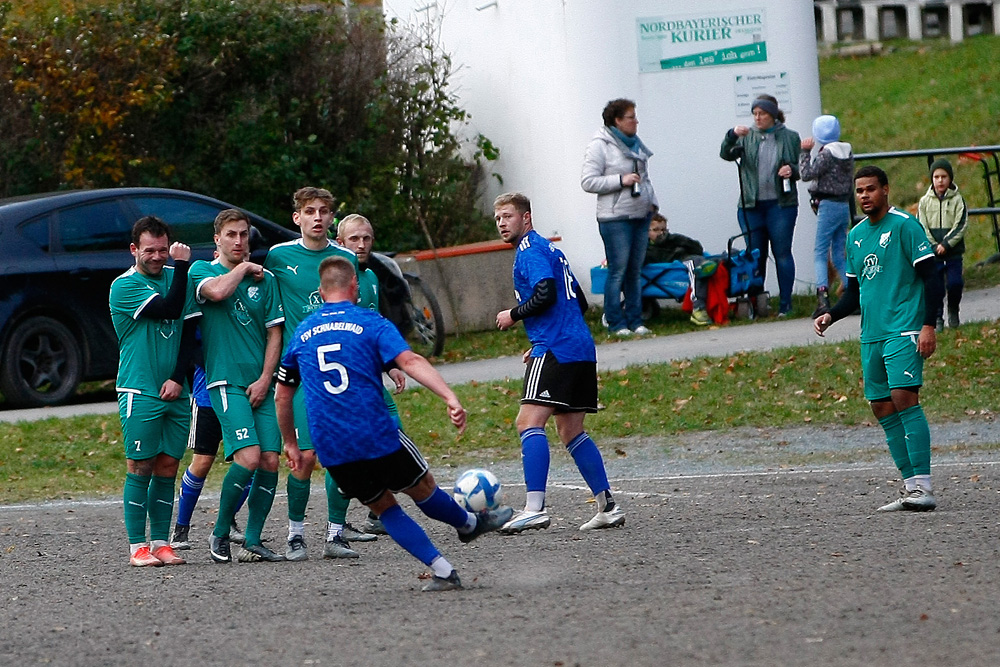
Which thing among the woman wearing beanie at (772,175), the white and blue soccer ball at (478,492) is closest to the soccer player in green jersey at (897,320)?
the white and blue soccer ball at (478,492)

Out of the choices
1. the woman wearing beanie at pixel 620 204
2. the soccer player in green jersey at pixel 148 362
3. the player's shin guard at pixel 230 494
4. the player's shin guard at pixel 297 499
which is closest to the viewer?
the soccer player in green jersey at pixel 148 362

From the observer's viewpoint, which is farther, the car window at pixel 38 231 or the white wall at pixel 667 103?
the white wall at pixel 667 103

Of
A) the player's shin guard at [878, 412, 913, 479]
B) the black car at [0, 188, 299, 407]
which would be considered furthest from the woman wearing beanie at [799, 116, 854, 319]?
the player's shin guard at [878, 412, 913, 479]

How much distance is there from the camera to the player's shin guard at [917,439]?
29.3 ft

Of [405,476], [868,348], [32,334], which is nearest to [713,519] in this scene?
[868,348]

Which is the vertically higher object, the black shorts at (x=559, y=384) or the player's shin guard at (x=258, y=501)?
the black shorts at (x=559, y=384)

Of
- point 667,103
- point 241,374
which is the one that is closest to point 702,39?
point 667,103

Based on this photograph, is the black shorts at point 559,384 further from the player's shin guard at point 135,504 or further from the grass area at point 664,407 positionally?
the grass area at point 664,407

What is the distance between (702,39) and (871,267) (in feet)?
32.0

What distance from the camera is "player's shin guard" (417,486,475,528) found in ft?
24.0

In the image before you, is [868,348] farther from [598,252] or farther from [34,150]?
[34,150]

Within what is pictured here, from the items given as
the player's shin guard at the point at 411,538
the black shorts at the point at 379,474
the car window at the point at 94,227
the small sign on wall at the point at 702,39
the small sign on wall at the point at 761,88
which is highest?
the small sign on wall at the point at 702,39

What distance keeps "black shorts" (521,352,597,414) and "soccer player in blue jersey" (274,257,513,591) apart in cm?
162

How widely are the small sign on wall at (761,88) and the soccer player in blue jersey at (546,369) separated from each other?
10.1 m
